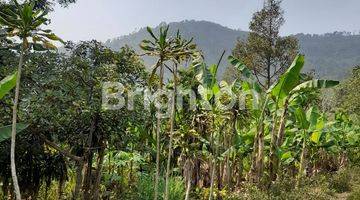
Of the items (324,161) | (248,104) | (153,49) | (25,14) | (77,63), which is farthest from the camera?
(324,161)

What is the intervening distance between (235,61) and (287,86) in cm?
244

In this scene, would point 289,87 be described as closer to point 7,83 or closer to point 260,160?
point 260,160

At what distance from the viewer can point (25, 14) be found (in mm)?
6141

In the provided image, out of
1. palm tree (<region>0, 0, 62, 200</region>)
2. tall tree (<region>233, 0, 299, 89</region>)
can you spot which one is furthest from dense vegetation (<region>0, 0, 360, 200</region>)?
tall tree (<region>233, 0, 299, 89</region>)

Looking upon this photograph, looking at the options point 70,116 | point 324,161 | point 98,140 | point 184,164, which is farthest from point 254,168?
point 324,161

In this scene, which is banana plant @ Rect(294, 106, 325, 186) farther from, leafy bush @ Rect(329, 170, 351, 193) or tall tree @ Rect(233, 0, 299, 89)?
tall tree @ Rect(233, 0, 299, 89)

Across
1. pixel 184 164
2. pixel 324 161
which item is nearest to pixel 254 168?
pixel 184 164

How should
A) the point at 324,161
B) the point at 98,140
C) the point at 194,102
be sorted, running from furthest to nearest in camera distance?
the point at 324,161
the point at 194,102
the point at 98,140

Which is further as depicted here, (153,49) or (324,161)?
(324,161)

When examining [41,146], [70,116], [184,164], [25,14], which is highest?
[25,14]

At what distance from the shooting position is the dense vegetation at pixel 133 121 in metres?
7.83

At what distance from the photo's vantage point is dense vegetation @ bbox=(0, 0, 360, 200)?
Answer: 25.7ft

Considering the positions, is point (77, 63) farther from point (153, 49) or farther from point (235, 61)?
point (235, 61)

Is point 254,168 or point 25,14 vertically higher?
point 25,14
